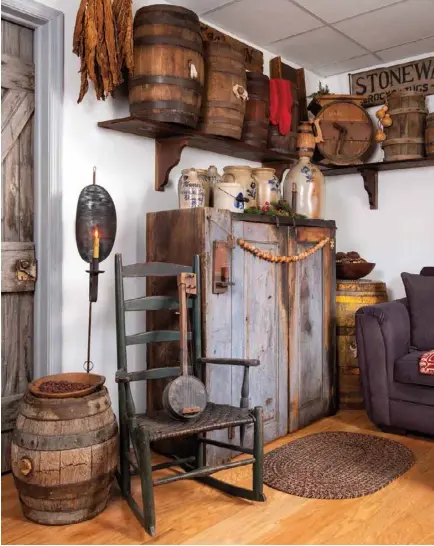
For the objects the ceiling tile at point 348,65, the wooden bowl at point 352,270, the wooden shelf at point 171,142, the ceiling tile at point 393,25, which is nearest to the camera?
the wooden shelf at point 171,142

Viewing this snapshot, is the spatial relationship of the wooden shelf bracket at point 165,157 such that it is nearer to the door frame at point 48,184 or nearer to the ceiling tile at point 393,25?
the door frame at point 48,184

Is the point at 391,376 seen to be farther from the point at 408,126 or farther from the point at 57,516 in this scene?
the point at 57,516

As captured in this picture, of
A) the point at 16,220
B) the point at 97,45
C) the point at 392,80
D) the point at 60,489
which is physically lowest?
the point at 60,489

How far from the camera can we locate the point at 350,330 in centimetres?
375

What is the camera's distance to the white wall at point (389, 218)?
4094 mm

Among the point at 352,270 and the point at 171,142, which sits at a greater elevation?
the point at 171,142

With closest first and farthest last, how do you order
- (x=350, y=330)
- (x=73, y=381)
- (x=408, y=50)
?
(x=73, y=381)
(x=350, y=330)
(x=408, y=50)

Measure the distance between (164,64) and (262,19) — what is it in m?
1.08

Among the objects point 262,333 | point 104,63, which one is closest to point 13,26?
point 104,63

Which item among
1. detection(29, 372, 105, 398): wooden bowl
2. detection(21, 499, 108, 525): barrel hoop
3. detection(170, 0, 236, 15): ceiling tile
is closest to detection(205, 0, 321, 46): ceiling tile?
detection(170, 0, 236, 15): ceiling tile

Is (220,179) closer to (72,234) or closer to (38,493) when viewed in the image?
(72,234)

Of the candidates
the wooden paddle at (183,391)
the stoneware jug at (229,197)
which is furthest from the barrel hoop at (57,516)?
the stoneware jug at (229,197)

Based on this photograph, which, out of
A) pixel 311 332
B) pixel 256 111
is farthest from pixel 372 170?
pixel 311 332

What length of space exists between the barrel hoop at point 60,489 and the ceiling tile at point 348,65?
11.2 ft
